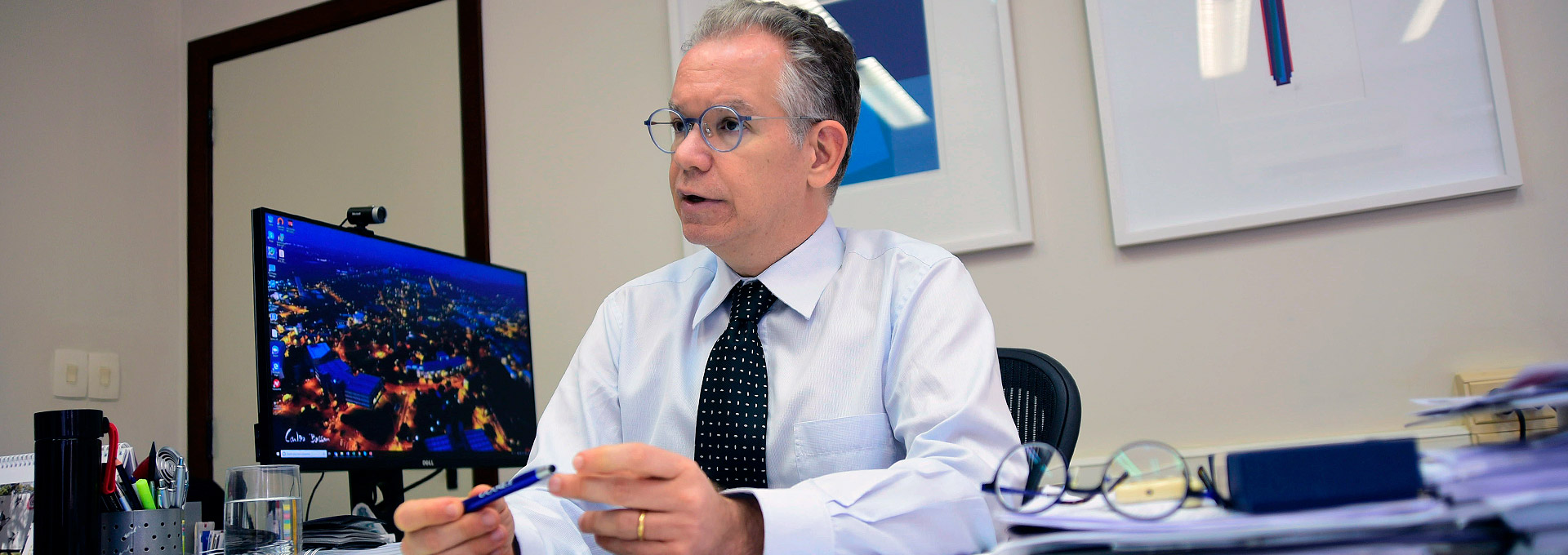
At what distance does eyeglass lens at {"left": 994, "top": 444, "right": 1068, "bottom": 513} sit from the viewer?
0.59m

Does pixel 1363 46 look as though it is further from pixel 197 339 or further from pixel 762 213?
pixel 197 339

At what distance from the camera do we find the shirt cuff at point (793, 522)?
82 centimetres

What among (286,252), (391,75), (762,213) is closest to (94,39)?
(391,75)

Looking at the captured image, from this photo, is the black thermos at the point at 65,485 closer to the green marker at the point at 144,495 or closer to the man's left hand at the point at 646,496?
the green marker at the point at 144,495

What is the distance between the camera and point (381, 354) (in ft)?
5.47

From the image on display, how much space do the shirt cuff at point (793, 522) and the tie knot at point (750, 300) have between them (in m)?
0.46

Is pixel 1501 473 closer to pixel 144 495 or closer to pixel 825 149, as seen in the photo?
pixel 825 149

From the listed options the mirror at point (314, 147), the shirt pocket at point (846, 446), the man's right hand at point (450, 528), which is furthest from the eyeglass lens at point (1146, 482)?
the mirror at point (314, 147)

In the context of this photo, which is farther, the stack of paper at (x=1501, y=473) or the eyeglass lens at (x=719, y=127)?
the eyeglass lens at (x=719, y=127)

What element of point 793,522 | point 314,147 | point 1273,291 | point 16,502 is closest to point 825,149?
point 793,522

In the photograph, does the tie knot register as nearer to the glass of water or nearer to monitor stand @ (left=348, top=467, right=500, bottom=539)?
the glass of water

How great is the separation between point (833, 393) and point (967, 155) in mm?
964

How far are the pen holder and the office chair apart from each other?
106cm

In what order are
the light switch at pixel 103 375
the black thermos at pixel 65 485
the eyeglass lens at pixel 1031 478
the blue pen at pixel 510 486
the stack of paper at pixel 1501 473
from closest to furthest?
1. the stack of paper at pixel 1501 473
2. the eyeglass lens at pixel 1031 478
3. the blue pen at pixel 510 486
4. the black thermos at pixel 65 485
5. the light switch at pixel 103 375
